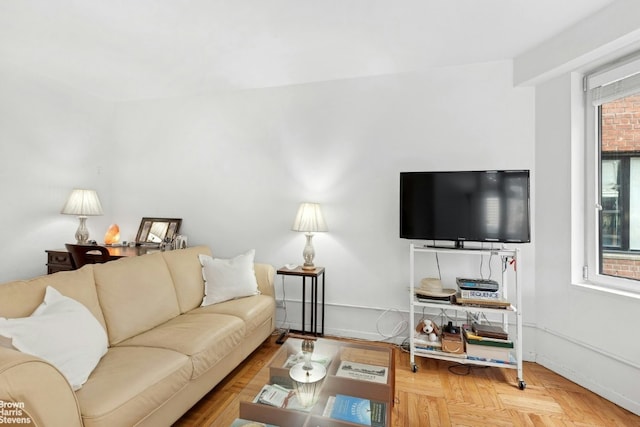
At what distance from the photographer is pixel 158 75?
308 cm

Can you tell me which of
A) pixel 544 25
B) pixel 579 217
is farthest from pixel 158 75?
pixel 579 217

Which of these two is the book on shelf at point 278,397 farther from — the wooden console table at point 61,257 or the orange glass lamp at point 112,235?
the orange glass lamp at point 112,235

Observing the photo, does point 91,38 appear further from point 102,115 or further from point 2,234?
point 2,234

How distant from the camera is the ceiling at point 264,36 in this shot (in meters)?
2.02

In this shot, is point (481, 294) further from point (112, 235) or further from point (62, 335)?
point (112, 235)

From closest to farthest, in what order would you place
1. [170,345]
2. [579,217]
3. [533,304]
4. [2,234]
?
[170,345] → [579,217] → [533,304] → [2,234]

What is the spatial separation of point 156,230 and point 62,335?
2.32m

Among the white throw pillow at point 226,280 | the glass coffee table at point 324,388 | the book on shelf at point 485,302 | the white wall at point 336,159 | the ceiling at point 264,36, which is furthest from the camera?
the white wall at point 336,159

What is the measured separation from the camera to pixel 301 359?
1.83 meters

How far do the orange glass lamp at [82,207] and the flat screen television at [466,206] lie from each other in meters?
3.09

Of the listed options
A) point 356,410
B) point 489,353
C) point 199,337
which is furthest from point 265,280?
point 489,353

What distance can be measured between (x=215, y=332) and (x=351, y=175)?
5.88 ft

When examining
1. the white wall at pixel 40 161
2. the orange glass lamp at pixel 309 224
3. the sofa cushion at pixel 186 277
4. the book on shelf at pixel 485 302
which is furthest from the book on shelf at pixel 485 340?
the white wall at pixel 40 161

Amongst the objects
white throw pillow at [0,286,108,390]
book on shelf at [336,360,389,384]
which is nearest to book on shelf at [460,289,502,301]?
book on shelf at [336,360,389,384]
